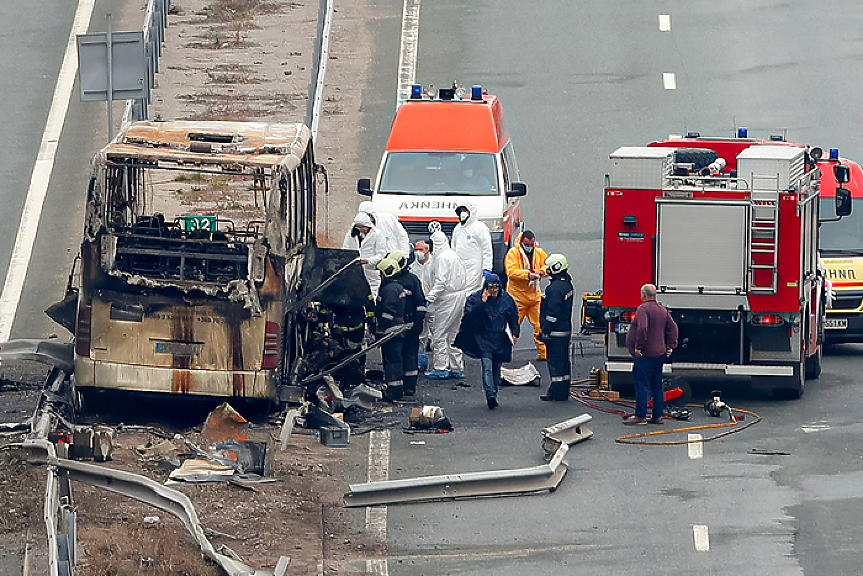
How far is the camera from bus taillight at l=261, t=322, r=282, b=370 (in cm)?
1647

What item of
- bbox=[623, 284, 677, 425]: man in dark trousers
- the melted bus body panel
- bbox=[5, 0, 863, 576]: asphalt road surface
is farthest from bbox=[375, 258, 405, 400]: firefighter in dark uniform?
bbox=[623, 284, 677, 425]: man in dark trousers

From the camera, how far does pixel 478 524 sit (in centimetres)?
1393

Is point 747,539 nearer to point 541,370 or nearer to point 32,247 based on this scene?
point 541,370

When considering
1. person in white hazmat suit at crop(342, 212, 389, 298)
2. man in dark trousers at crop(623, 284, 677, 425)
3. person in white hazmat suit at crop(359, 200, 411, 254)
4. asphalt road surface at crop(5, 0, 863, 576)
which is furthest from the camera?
person in white hazmat suit at crop(359, 200, 411, 254)

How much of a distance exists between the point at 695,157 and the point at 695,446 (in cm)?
509

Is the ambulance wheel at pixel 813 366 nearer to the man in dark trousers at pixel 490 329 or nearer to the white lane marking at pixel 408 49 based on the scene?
the man in dark trousers at pixel 490 329

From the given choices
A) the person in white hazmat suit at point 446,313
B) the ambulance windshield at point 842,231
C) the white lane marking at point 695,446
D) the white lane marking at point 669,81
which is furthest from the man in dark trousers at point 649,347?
the white lane marking at point 669,81


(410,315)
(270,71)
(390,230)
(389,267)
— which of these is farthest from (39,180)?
(410,315)

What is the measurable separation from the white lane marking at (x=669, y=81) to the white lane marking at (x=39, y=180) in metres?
10.9

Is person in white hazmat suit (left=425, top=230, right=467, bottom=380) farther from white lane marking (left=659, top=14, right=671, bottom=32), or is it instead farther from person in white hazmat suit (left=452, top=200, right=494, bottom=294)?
white lane marking (left=659, top=14, right=671, bottom=32)

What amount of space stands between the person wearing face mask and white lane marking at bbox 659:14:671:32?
46.7ft

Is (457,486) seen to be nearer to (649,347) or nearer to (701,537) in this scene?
(701,537)

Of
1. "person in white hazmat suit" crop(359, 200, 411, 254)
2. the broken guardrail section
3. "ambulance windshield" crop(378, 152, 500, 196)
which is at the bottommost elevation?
the broken guardrail section

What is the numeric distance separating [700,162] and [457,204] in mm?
3561
